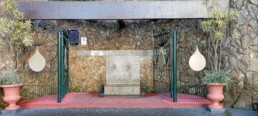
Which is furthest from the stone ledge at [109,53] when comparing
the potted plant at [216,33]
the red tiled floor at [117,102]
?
the potted plant at [216,33]

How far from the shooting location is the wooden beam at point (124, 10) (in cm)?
695

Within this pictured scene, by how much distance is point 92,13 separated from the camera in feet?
22.9

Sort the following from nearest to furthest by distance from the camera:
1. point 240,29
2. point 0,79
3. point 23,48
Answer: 1. point 0,79
2. point 240,29
3. point 23,48

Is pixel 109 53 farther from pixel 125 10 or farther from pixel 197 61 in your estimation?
pixel 197 61

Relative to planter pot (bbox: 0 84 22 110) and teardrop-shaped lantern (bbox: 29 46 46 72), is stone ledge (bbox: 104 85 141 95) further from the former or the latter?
planter pot (bbox: 0 84 22 110)

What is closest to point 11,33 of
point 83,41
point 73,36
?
point 73,36

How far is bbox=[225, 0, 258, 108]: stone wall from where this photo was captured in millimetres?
6609

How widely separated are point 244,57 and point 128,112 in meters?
3.33

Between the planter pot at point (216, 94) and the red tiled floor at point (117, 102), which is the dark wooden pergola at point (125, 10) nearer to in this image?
the red tiled floor at point (117, 102)

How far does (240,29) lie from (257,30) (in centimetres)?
42

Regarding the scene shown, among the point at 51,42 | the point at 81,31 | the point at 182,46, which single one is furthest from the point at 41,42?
the point at 182,46

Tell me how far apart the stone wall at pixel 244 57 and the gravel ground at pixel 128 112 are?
43 cm

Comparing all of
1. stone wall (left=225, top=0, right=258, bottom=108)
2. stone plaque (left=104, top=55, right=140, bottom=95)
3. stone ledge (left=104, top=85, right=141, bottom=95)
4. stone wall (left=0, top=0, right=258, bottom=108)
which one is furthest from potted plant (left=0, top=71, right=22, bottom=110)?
stone wall (left=225, top=0, right=258, bottom=108)

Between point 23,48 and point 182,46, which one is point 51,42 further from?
point 182,46
